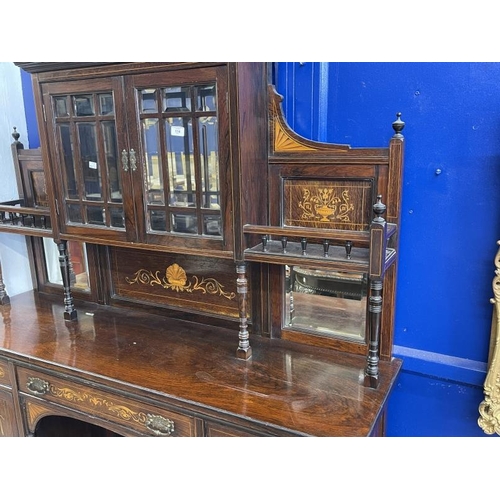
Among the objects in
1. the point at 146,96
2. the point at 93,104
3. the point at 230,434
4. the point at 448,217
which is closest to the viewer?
the point at 230,434

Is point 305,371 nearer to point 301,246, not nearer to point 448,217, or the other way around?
point 301,246

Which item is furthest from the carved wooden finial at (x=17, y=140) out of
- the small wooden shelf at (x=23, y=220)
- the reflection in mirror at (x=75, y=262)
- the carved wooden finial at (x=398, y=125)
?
the carved wooden finial at (x=398, y=125)

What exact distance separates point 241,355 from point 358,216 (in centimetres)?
68

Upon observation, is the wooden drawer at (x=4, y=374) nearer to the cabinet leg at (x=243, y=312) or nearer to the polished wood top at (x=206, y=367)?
the polished wood top at (x=206, y=367)

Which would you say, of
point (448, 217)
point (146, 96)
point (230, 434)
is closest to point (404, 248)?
point (448, 217)

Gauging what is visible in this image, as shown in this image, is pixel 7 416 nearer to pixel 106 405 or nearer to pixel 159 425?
pixel 106 405

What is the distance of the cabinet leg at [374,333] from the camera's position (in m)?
1.45

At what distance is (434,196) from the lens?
1.55 m

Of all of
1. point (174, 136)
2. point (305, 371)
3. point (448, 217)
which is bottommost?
point (305, 371)

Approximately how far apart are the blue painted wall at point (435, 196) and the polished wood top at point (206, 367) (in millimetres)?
201

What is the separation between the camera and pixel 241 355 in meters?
1.72

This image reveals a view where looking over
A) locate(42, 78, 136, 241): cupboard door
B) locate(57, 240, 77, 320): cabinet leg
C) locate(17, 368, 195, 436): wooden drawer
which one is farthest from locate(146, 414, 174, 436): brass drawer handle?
locate(57, 240, 77, 320): cabinet leg

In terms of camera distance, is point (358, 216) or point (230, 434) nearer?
point (230, 434)

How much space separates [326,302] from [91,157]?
3.69ft
